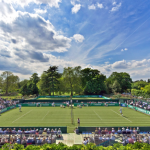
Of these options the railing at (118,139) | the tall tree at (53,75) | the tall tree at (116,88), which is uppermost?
the tall tree at (53,75)

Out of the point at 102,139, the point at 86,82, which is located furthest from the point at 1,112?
the point at 86,82

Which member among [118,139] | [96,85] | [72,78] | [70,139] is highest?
[72,78]

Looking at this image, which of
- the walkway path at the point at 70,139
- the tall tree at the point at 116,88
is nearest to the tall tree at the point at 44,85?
the tall tree at the point at 116,88

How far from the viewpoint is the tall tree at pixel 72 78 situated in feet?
196

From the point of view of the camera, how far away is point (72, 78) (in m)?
60.3

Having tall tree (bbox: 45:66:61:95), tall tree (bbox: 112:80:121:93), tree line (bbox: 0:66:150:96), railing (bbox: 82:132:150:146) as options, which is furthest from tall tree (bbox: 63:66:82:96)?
railing (bbox: 82:132:150:146)

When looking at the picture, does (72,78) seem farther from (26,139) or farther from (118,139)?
(26,139)

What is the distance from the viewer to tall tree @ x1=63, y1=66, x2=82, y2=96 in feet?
196

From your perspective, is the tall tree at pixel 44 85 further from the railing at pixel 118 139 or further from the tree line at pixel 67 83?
the railing at pixel 118 139

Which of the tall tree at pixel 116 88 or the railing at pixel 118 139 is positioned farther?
the tall tree at pixel 116 88

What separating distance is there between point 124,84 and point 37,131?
6730 centimetres

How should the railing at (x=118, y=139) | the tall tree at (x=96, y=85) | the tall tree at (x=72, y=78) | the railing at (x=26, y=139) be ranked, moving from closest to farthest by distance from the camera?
the railing at (x=26, y=139) → the railing at (x=118, y=139) → the tall tree at (x=72, y=78) → the tall tree at (x=96, y=85)

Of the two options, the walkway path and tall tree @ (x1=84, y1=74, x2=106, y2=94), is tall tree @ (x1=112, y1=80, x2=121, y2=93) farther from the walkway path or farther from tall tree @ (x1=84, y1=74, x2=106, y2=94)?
the walkway path

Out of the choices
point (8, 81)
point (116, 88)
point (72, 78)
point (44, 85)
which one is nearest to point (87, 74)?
point (72, 78)
